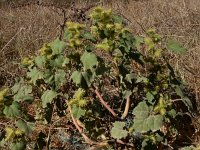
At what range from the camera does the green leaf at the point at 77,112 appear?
81.9 inches

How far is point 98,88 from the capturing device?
95.5 inches

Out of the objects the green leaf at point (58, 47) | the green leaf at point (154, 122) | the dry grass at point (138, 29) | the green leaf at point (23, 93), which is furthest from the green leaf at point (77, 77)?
the dry grass at point (138, 29)

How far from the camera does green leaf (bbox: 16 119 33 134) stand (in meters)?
1.99

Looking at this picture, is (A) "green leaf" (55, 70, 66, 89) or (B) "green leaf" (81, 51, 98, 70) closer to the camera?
(B) "green leaf" (81, 51, 98, 70)

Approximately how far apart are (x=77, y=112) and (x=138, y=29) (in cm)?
216

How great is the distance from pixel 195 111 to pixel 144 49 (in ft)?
2.60

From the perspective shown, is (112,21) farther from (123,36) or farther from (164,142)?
(164,142)

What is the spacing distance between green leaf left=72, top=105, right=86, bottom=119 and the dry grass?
2.75 ft

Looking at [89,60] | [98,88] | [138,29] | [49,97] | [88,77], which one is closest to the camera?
[89,60]

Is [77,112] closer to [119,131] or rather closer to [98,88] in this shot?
[119,131]

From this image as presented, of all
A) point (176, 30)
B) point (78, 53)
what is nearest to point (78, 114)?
point (78, 53)

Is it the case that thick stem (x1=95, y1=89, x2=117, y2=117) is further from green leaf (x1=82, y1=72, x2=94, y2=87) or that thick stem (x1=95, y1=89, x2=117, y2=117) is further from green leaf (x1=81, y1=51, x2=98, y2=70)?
green leaf (x1=81, y1=51, x2=98, y2=70)

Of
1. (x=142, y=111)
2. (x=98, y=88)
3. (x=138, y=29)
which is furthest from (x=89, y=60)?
(x=138, y=29)

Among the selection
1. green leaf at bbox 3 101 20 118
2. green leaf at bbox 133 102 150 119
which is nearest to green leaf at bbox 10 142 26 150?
green leaf at bbox 3 101 20 118
